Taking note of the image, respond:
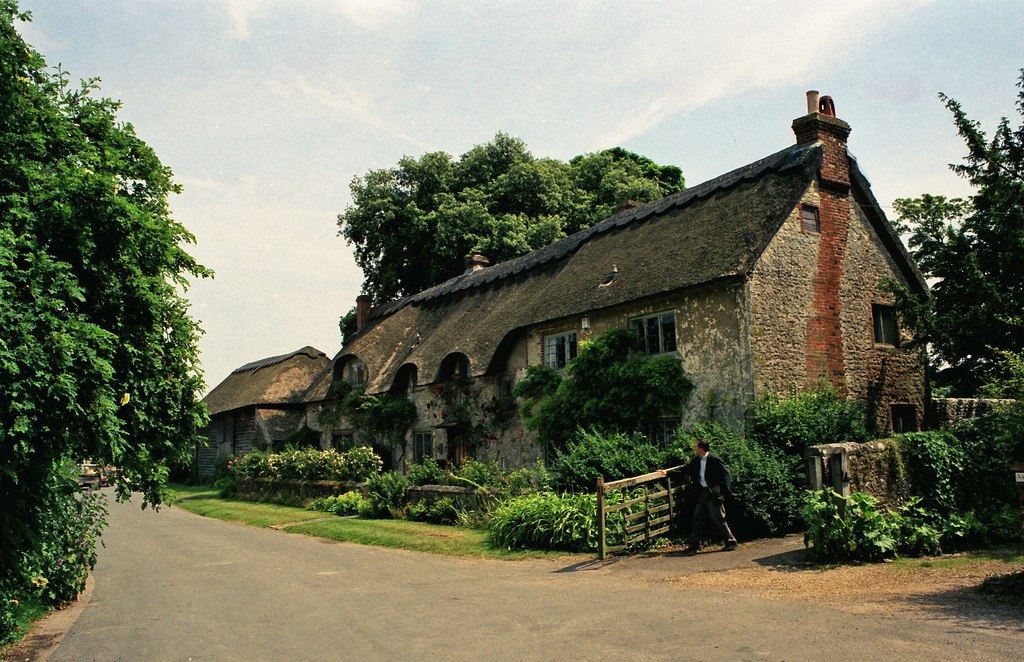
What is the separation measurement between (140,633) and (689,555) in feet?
25.6

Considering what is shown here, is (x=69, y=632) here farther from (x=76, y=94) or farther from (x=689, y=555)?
(x=689, y=555)

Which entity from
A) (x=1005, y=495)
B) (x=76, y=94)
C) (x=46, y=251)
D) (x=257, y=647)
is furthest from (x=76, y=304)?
(x=1005, y=495)

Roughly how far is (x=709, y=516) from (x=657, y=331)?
682cm

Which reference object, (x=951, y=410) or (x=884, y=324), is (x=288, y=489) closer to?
(x=884, y=324)

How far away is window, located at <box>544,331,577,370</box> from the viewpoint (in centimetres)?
2136

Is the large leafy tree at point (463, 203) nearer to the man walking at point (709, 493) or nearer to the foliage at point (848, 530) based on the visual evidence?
the man walking at point (709, 493)

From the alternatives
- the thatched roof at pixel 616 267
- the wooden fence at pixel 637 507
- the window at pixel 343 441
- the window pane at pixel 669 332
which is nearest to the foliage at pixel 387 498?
the thatched roof at pixel 616 267

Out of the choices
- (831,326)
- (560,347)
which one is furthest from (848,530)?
(560,347)

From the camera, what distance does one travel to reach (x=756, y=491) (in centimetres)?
1387

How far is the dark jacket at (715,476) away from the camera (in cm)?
1276

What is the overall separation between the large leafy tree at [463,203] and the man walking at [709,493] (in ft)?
90.7

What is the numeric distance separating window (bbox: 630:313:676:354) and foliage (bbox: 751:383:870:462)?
2.78m

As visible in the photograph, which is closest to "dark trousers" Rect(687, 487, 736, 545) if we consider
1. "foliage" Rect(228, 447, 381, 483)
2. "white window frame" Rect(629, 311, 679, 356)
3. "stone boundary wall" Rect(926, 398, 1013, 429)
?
"white window frame" Rect(629, 311, 679, 356)

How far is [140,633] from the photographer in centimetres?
859
